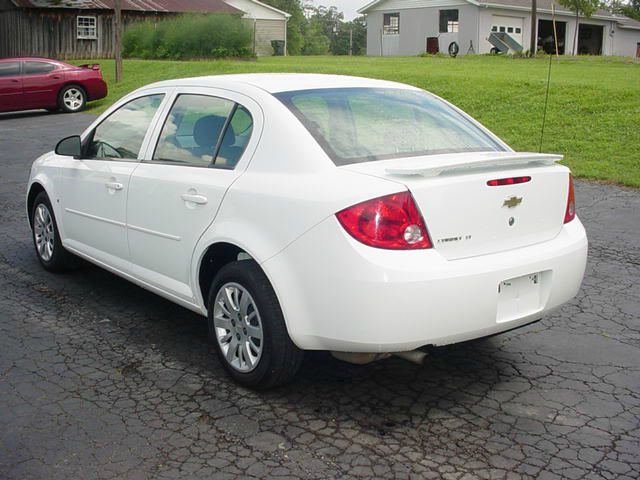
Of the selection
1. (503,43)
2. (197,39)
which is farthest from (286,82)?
(503,43)

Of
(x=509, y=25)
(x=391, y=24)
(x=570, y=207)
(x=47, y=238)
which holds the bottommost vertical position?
(x=47, y=238)

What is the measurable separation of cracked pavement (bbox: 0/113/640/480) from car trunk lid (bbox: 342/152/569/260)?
0.82m

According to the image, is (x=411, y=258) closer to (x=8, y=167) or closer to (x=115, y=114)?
(x=115, y=114)

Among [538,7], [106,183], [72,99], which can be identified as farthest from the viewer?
[538,7]

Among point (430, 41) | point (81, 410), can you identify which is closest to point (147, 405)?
point (81, 410)

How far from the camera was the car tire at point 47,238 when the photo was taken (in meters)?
6.55

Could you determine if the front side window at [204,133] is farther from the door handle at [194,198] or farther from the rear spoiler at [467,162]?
the rear spoiler at [467,162]

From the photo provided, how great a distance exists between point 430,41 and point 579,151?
104 feet

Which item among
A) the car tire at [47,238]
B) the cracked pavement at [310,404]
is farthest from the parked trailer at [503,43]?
the cracked pavement at [310,404]

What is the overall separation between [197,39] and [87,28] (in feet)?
29.7

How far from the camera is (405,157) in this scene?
4340 millimetres

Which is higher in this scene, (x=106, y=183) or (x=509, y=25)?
(x=509, y=25)

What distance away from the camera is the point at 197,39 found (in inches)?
1258

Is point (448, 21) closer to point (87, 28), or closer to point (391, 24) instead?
point (391, 24)
